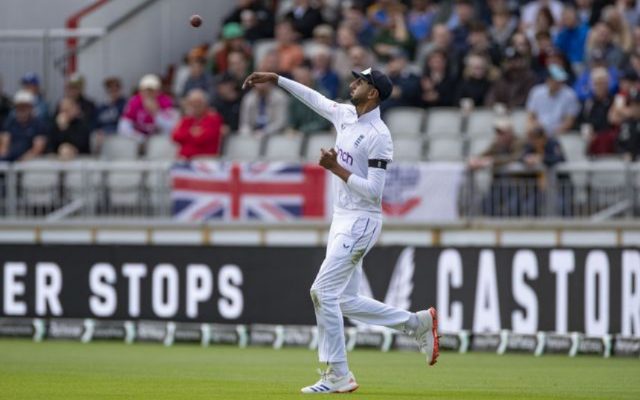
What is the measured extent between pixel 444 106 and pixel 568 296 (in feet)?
15.7

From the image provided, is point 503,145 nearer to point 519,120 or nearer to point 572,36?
point 519,120

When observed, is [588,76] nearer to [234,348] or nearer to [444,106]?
[444,106]

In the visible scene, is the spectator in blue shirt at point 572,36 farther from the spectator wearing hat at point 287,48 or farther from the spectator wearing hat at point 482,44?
the spectator wearing hat at point 287,48

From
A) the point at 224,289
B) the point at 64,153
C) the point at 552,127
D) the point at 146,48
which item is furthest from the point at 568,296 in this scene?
the point at 146,48

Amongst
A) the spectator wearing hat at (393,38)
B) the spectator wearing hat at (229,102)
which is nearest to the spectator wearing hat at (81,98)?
the spectator wearing hat at (229,102)

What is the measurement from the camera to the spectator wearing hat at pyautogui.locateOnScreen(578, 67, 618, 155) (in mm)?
19109

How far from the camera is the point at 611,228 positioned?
1755cm

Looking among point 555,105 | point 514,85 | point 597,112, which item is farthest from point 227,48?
point 597,112

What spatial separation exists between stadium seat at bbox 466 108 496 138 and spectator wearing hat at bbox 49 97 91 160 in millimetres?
5706

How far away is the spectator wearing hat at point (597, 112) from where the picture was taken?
1911 centimetres

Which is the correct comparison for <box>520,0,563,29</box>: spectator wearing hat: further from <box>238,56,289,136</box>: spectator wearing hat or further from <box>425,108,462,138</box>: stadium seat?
<box>238,56,289,136</box>: spectator wearing hat

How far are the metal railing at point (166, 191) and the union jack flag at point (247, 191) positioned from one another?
29 cm

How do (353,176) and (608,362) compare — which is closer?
(353,176)

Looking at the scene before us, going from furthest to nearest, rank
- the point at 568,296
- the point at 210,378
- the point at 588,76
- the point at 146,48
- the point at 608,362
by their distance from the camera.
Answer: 1. the point at 146,48
2. the point at 588,76
3. the point at 568,296
4. the point at 608,362
5. the point at 210,378
